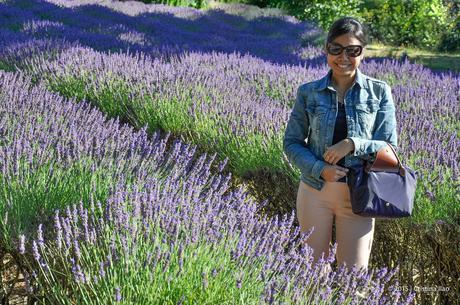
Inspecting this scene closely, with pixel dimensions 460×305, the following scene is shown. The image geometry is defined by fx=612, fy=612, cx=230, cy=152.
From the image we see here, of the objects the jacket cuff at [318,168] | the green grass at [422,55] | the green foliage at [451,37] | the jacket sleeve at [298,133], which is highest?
the jacket sleeve at [298,133]

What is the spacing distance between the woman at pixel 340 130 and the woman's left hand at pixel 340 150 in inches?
1.4

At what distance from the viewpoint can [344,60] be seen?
2.53 meters

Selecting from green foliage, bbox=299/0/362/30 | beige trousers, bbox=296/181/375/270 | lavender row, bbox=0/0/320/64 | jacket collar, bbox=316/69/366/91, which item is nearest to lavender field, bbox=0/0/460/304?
beige trousers, bbox=296/181/375/270

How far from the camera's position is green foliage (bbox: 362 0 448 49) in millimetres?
16078

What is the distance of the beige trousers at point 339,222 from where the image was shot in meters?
2.61

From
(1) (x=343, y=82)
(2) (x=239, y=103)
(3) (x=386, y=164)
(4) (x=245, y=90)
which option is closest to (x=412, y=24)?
(4) (x=245, y=90)

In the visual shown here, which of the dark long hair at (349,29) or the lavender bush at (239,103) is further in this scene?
the lavender bush at (239,103)

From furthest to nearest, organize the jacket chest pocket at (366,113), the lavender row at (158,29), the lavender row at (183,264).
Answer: the lavender row at (158,29) → the jacket chest pocket at (366,113) → the lavender row at (183,264)

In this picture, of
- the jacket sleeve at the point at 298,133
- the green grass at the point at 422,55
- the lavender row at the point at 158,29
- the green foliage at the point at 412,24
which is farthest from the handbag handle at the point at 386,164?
the green foliage at the point at 412,24

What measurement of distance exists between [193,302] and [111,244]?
358mm

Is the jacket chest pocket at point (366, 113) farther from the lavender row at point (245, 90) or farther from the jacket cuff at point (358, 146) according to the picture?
the lavender row at point (245, 90)

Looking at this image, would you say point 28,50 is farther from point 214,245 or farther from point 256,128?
point 214,245

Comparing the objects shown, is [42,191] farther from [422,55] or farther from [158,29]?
A: [422,55]

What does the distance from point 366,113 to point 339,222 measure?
0.48 metres
